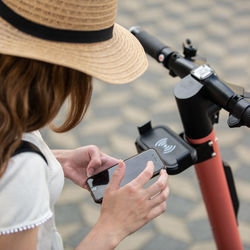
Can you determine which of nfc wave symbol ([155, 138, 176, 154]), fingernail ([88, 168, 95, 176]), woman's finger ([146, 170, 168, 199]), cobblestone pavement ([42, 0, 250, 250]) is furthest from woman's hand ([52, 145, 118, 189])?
cobblestone pavement ([42, 0, 250, 250])

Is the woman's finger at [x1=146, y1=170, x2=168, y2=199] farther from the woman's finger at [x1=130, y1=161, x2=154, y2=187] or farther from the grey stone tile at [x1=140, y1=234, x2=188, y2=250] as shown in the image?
the grey stone tile at [x1=140, y1=234, x2=188, y2=250]

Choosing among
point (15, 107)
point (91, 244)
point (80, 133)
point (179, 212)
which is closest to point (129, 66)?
point (15, 107)

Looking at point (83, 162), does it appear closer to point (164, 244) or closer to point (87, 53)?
point (87, 53)

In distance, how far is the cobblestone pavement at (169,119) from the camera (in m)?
2.15

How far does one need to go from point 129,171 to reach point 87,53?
0.42 metres

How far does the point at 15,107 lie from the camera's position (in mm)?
887

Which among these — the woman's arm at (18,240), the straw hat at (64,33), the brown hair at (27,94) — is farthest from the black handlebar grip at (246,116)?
the woman's arm at (18,240)

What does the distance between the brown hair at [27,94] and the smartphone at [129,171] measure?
32 centimetres

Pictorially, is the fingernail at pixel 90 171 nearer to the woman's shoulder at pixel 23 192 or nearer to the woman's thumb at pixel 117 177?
the woman's thumb at pixel 117 177

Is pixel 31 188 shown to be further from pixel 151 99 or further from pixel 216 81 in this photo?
pixel 151 99

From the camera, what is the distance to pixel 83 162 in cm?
135

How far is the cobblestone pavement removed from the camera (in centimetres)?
215

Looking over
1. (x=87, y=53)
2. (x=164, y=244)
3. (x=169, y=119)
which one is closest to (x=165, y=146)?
(x=87, y=53)

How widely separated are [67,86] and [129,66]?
17cm
